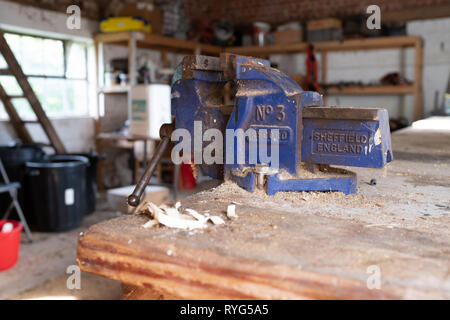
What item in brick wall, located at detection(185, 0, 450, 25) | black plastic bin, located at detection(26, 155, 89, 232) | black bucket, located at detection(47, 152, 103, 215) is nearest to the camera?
black plastic bin, located at detection(26, 155, 89, 232)

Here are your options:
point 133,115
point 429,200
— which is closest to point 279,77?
point 429,200

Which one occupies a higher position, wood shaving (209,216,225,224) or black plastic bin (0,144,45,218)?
wood shaving (209,216,225,224)

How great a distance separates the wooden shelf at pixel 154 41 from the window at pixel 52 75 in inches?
16.3

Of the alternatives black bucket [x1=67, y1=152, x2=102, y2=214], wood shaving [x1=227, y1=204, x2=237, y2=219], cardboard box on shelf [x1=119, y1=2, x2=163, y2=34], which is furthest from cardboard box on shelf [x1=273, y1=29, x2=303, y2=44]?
wood shaving [x1=227, y1=204, x2=237, y2=219]

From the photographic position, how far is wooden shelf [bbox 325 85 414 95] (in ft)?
17.1

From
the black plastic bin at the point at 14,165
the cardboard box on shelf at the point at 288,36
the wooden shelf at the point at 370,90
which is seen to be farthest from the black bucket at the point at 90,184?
the wooden shelf at the point at 370,90

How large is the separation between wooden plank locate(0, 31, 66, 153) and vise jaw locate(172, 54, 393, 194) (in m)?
3.29

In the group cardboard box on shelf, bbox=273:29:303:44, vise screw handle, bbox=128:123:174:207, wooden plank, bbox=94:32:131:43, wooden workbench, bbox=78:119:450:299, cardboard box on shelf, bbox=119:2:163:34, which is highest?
cardboard box on shelf, bbox=119:2:163:34

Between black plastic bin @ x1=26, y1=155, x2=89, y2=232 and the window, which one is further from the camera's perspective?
the window

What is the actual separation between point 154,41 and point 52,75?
125cm

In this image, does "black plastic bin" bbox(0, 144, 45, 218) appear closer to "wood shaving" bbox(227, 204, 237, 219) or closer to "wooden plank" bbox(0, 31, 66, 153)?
"wooden plank" bbox(0, 31, 66, 153)

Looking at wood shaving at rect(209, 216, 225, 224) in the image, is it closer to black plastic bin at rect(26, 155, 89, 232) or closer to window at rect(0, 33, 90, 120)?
black plastic bin at rect(26, 155, 89, 232)

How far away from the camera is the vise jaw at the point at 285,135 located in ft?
3.45

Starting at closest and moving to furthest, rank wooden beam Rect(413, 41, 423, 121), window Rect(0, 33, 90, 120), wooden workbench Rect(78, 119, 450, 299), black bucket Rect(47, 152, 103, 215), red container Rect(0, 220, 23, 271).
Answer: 1. wooden workbench Rect(78, 119, 450, 299)
2. red container Rect(0, 220, 23, 271)
3. black bucket Rect(47, 152, 103, 215)
4. window Rect(0, 33, 90, 120)
5. wooden beam Rect(413, 41, 423, 121)
